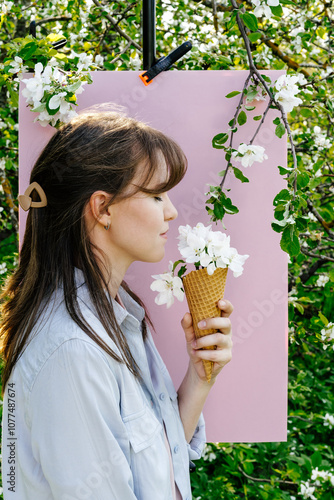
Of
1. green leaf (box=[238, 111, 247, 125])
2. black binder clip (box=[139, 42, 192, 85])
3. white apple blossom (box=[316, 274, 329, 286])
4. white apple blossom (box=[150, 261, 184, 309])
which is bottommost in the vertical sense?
white apple blossom (box=[316, 274, 329, 286])

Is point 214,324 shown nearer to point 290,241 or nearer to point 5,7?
point 290,241

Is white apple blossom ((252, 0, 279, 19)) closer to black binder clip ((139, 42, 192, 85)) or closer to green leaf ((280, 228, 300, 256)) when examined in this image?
black binder clip ((139, 42, 192, 85))

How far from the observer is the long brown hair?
1.20 meters

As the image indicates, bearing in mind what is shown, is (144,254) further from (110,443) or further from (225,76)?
(225,76)

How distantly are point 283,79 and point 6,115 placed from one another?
1540 millimetres

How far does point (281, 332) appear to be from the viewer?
5.66ft

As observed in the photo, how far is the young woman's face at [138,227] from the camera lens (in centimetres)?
127

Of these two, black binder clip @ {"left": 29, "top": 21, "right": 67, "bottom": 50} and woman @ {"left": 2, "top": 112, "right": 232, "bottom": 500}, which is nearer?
woman @ {"left": 2, "top": 112, "right": 232, "bottom": 500}

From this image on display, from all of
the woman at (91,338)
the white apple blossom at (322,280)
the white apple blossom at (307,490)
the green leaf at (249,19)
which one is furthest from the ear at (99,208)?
the white apple blossom at (307,490)

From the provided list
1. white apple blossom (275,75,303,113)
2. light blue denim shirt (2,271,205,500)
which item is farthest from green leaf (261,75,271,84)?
light blue denim shirt (2,271,205,500)

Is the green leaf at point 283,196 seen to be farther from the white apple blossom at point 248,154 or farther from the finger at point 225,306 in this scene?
the finger at point 225,306

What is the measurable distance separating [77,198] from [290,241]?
521mm

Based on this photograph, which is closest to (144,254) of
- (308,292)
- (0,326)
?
(0,326)

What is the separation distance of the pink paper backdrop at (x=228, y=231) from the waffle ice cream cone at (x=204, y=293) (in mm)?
320
